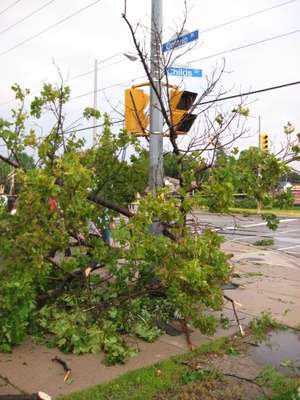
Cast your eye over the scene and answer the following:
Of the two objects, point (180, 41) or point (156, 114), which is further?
point (156, 114)

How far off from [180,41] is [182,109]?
0.87 meters

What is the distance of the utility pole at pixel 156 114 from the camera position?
605cm

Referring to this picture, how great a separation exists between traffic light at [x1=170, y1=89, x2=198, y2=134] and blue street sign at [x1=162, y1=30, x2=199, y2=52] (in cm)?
57

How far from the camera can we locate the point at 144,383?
13.4ft

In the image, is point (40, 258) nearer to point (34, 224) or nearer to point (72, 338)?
point (34, 224)

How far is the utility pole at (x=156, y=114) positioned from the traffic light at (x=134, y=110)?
0.21 m

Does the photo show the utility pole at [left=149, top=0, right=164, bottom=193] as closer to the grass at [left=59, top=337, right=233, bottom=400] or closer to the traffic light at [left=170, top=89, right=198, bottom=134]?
the traffic light at [left=170, top=89, right=198, bottom=134]

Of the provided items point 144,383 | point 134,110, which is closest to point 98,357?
point 144,383

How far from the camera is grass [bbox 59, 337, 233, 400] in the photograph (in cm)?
384

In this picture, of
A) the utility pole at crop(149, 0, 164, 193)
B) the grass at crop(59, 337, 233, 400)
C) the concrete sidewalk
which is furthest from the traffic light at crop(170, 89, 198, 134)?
the grass at crop(59, 337, 233, 400)

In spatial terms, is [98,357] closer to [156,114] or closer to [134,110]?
[156,114]

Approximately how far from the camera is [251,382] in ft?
13.6

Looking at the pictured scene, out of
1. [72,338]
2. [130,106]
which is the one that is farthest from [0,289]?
[130,106]

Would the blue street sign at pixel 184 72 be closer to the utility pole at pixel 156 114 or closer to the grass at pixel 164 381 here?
the utility pole at pixel 156 114
